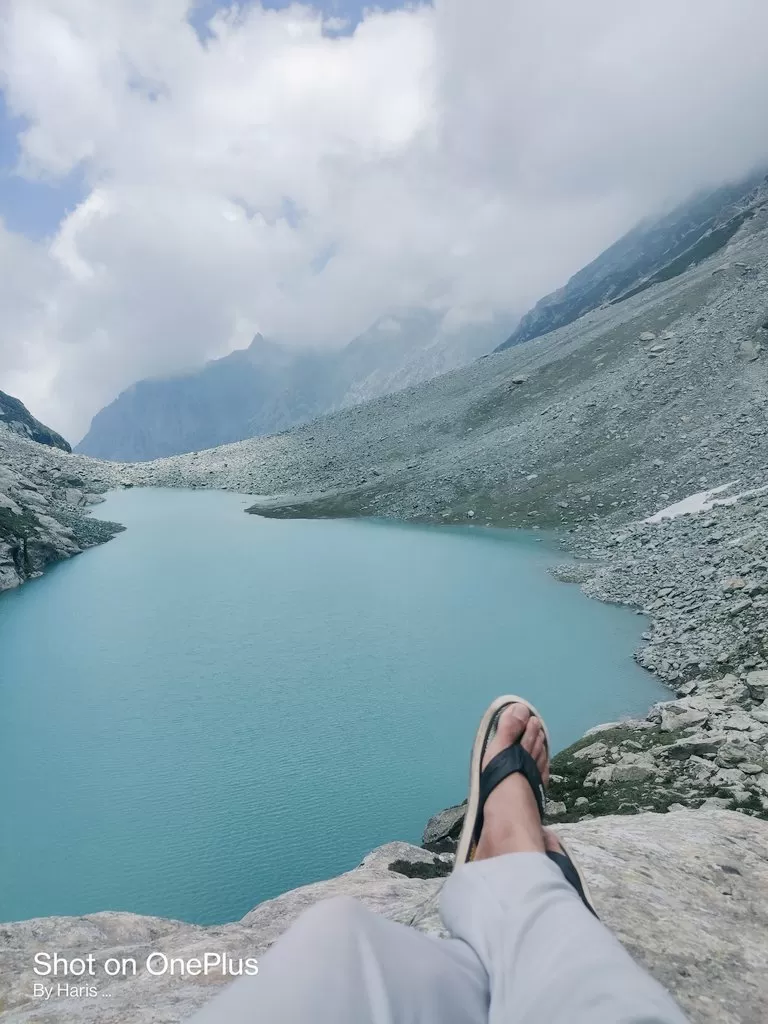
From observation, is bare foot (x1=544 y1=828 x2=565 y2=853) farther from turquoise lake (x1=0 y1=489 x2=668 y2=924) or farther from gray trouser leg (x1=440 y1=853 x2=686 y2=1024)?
turquoise lake (x1=0 y1=489 x2=668 y2=924)

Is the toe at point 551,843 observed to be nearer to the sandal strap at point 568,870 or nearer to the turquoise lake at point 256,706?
the sandal strap at point 568,870

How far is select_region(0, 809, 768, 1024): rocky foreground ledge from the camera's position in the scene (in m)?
2.99

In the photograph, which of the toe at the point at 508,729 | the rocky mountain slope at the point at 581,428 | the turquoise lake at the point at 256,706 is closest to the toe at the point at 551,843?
the toe at the point at 508,729

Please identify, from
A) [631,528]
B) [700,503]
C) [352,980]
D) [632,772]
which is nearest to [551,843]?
[352,980]

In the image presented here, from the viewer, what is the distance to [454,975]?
1951mm

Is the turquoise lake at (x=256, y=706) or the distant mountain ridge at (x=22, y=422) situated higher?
the distant mountain ridge at (x=22, y=422)

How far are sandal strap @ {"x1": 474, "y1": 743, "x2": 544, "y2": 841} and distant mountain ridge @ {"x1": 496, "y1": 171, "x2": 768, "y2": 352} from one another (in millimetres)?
77813

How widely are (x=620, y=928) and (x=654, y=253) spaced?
119660 millimetres

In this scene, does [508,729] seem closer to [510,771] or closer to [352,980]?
[510,771]

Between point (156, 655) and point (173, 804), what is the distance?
903cm

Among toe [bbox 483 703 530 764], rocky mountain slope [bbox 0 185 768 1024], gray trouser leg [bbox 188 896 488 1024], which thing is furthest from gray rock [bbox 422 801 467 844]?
gray trouser leg [bbox 188 896 488 1024]

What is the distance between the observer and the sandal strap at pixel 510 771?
3.95 m

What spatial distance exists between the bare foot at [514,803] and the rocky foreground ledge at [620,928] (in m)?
0.63

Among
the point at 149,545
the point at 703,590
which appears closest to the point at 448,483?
the point at 149,545
